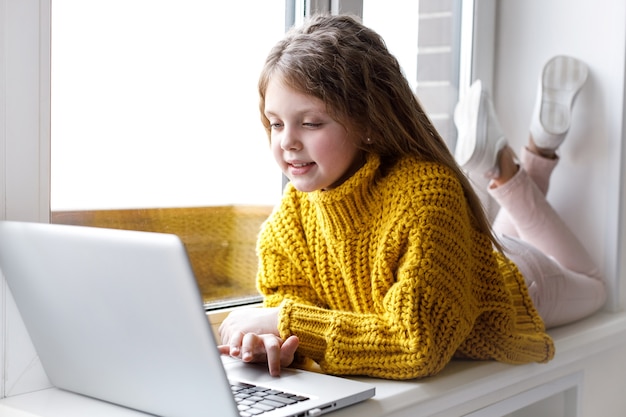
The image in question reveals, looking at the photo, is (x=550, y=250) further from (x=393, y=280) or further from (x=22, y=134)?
(x=22, y=134)

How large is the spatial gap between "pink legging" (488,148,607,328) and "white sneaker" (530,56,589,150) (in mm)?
56

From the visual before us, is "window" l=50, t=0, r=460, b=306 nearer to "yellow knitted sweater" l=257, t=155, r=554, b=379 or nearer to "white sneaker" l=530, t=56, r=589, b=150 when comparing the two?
"yellow knitted sweater" l=257, t=155, r=554, b=379

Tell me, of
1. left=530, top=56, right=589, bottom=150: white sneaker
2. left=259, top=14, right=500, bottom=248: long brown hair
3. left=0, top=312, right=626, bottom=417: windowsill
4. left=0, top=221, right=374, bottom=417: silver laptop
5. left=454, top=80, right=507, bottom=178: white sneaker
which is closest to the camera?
left=0, top=221, right=374, bottom=417: silver laptop

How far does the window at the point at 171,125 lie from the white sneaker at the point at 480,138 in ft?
0.92

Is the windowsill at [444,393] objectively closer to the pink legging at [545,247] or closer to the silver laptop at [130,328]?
the silver laptop at [130,328]

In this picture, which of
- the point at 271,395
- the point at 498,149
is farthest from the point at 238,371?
Answer: the point at 498,149

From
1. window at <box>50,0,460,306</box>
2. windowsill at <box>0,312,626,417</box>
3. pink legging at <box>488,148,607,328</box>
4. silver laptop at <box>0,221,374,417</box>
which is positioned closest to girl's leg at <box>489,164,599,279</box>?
pink legging at <box>488,148,607,328</box>

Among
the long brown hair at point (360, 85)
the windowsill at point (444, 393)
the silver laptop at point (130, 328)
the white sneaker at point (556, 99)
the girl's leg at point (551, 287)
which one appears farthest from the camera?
the white sneaker at point (556, 99)

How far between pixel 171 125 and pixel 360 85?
347 millimetres

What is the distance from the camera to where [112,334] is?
2.45 ft

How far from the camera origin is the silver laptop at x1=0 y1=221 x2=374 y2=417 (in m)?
0.67

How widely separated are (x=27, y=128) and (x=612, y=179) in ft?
4.11

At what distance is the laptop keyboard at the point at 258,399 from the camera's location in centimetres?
75

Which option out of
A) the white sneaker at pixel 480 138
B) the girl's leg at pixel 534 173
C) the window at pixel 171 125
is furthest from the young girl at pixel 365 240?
the girl's leg at pixel 534 173
